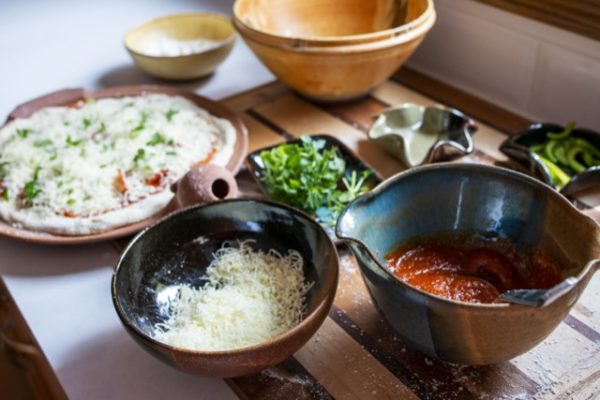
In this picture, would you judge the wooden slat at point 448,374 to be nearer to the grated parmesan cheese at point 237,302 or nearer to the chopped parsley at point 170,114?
the grated parmesan cheese at point 237,302

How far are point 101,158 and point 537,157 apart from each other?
768 millimetres

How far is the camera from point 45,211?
3.72ft

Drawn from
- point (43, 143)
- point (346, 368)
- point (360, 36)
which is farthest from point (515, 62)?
point (43, 143)

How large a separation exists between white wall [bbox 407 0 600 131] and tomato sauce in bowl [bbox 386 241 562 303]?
20.2 inches

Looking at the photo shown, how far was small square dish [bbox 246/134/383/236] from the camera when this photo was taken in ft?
3.61

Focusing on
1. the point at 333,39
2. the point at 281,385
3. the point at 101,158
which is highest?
the point at 333,39

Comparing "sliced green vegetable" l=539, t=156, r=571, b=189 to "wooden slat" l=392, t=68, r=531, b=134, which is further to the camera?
"wooden slat" l=392, t=68, r=531, b=134

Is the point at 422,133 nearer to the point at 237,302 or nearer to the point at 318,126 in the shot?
the point at 318,126

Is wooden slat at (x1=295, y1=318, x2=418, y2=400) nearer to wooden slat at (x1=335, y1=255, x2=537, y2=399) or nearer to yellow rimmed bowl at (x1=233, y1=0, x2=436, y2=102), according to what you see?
wooden slat at (x1=335, y1=255, x2=537, y2=399)

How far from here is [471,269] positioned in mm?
929

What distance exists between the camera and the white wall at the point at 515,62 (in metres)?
1.28

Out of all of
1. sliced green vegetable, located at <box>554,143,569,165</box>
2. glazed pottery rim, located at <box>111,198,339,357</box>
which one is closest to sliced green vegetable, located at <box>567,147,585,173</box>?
sliced green vegetable, located at <box>554,143,569,165</box>

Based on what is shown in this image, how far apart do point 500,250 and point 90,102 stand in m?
0.91

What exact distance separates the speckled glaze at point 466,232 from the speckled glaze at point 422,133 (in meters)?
0.25
